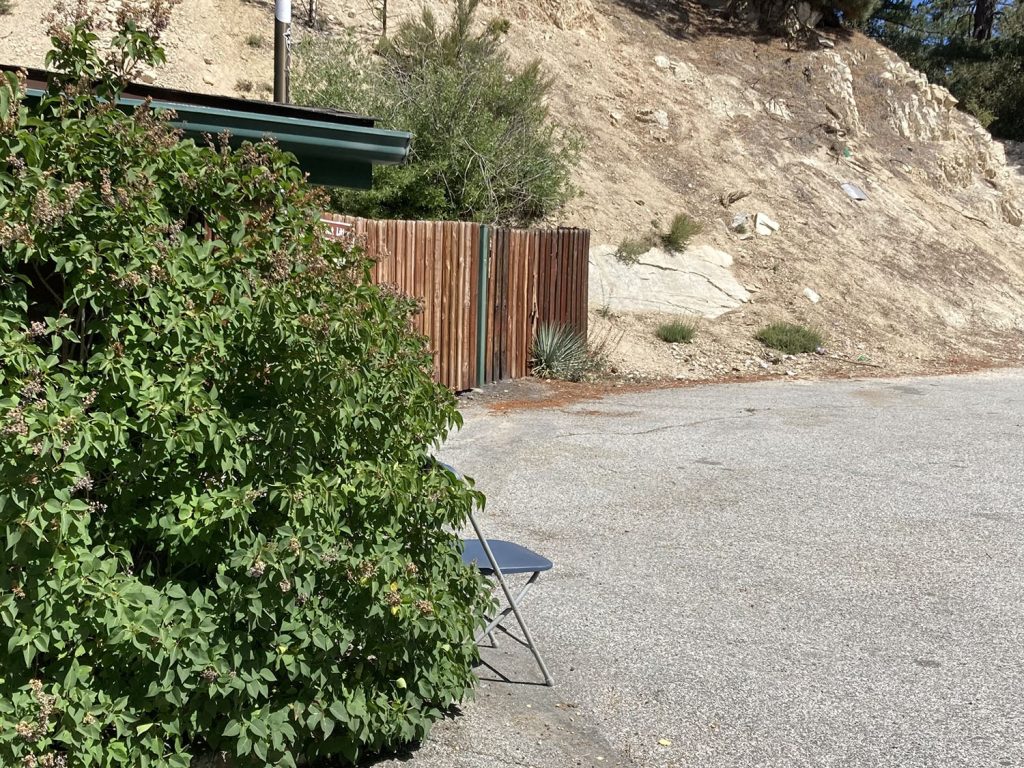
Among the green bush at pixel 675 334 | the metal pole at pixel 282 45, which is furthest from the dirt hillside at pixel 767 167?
the metal pole at pixel 282 45

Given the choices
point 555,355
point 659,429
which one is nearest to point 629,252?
point 555,355

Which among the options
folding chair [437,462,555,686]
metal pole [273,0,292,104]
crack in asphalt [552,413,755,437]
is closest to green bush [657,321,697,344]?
crack in asphalt [552,413,755,437]

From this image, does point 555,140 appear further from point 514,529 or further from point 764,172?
point 514,529

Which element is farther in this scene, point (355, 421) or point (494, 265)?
point (494, 265)

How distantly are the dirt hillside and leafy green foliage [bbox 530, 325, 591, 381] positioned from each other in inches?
58.2

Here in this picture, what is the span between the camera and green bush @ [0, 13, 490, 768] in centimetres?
313

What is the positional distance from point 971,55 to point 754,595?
38.8 metres

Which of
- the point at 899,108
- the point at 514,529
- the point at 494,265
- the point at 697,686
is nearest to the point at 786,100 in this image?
the point at 899,108

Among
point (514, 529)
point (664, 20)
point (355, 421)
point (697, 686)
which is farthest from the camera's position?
point (664, 20)

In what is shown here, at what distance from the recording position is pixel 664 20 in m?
31.1

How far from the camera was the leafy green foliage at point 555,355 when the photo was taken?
15.2 meters

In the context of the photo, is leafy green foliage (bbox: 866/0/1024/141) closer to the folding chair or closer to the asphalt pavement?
the asphalt pavement

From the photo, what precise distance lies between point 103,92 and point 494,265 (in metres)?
10.5

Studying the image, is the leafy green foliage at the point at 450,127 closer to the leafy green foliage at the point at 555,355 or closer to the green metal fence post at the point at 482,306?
the leafy green foliage at the point at 555,355
